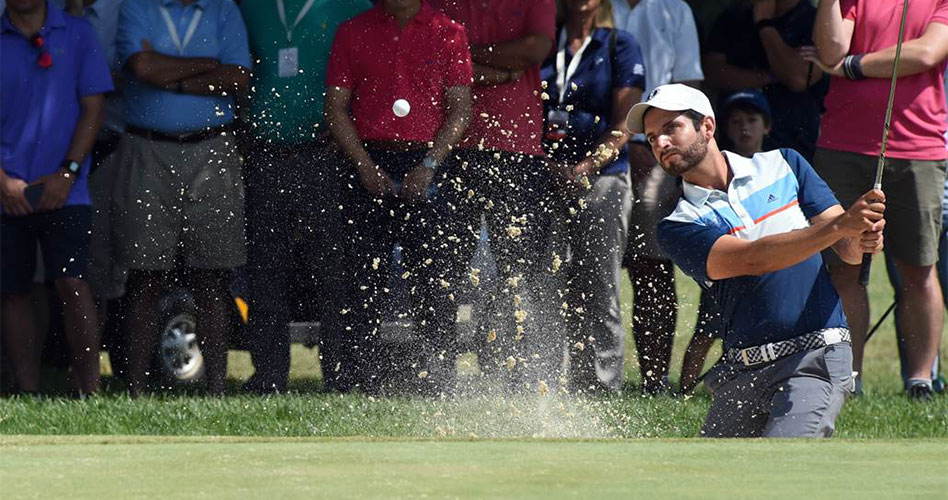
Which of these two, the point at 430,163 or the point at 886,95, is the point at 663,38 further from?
the point at 430,163

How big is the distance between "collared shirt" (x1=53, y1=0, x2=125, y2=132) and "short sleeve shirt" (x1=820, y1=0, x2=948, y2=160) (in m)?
3.76

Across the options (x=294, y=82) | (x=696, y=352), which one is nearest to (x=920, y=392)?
(x=696, y=352)

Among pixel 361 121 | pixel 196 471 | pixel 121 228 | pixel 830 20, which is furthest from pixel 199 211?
pixel 196 471

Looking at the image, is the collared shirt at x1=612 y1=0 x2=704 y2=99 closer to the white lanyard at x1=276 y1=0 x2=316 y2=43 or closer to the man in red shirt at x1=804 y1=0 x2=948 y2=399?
the man in red shirt at x1=804 y1=0 x2=948 y2=399

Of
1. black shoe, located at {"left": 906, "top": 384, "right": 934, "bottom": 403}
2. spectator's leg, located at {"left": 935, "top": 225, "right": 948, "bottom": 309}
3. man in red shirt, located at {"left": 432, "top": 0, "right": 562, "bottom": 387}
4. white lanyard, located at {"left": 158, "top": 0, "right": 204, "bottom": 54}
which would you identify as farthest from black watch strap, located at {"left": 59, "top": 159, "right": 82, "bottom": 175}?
spectator's leg, located at {"left": 935, "top": 225, "right": 948, "bottom": 309}

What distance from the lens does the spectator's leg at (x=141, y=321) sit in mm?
8711

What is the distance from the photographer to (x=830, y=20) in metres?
8.16

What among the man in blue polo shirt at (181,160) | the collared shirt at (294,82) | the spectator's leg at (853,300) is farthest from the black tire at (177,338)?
the spectator's leg at (853,300)

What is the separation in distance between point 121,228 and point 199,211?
17.0 inches

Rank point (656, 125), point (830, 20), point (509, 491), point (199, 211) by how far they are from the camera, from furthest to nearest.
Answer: point (199, 211), point (830, 20), point (656, 125), point (509, 491)

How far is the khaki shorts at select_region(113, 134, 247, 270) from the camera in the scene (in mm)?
8609

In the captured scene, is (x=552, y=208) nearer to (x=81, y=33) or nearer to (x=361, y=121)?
(x=361, y=121)

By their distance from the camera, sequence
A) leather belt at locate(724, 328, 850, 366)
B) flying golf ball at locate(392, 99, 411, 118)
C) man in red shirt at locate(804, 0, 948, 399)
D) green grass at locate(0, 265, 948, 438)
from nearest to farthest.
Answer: leather belt at locate(724, 328, 850, 366) < green grass at locate(0, 265, 948, 438) < man in red shirt at locate(804, 0, 948, 399) < flying golf ball at locate(392, 99, 411, 118)

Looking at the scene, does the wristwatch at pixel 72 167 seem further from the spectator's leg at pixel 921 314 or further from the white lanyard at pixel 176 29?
the spectator's leg at pixel 921 314
